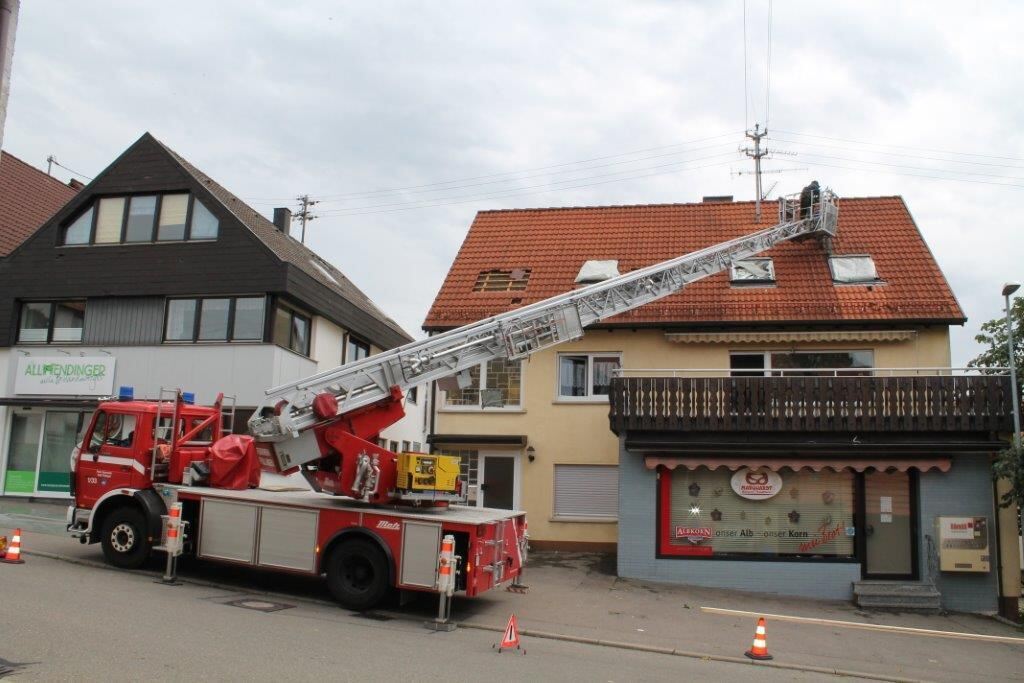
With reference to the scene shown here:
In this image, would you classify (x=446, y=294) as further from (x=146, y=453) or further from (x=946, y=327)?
(x=946, y=327)

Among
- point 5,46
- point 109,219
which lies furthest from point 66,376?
point 5,46

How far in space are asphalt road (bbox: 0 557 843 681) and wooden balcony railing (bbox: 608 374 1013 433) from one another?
22.1ft

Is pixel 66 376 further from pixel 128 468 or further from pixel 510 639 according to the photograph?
pixel 510 639

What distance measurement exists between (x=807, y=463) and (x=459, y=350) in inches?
285

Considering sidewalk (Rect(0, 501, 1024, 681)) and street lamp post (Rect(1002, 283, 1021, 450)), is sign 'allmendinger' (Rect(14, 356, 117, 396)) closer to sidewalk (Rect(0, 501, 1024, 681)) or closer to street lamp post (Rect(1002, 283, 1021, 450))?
sidewalk (Rect(0, 501, 1024, 681))

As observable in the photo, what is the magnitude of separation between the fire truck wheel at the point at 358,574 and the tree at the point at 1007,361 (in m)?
10.6

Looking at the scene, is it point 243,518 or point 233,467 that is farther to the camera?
point 233,467

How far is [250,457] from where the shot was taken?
13602mm

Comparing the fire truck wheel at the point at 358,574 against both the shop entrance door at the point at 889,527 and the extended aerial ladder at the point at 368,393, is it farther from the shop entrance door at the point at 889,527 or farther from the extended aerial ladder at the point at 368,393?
the shop entrance door at the point at 889,527

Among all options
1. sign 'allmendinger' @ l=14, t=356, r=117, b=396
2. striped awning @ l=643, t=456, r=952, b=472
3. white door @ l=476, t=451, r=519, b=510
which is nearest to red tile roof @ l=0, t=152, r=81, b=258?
sign 'allmendinger' @ l=14, t=356, r=117, b=396

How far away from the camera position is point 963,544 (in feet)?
52.1

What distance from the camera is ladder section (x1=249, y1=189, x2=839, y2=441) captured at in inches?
500

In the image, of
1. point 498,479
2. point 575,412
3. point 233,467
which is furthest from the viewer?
point 498,479

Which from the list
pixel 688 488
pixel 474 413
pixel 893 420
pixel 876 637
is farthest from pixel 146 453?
pixel 893 420
